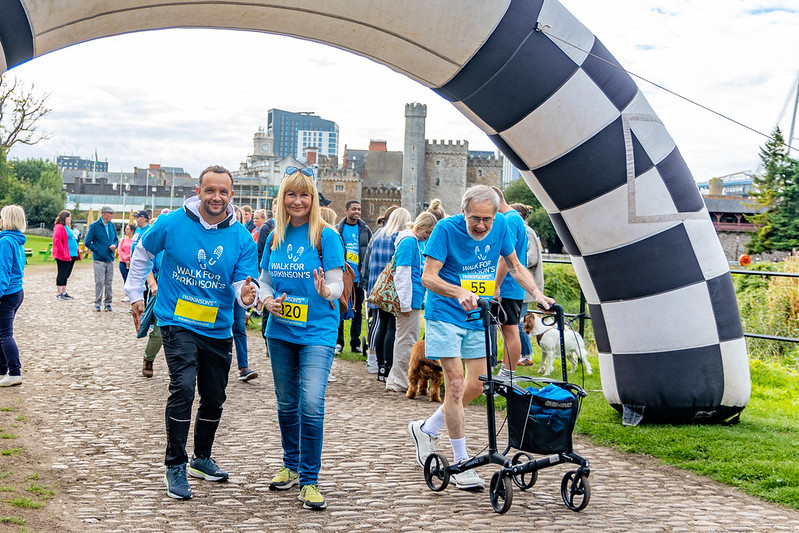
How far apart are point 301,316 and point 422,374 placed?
403 cm

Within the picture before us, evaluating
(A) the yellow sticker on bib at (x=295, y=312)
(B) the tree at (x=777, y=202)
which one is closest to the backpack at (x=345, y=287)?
(A) the yellow sticker on bib at (x=295, y=312)

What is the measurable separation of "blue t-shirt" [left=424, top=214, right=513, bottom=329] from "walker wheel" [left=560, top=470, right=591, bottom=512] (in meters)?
1.23

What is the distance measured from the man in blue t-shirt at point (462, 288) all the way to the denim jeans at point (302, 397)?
86cm

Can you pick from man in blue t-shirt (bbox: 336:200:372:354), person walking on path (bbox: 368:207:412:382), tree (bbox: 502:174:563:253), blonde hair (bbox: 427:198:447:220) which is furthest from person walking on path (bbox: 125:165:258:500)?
tree (bbox: 502:174:563:253)

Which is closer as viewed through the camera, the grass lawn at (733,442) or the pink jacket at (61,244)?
the grass lawn at (733,442)

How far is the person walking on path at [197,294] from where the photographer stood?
17.6ft

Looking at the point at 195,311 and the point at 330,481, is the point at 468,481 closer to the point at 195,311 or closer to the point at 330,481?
the point at 330,481

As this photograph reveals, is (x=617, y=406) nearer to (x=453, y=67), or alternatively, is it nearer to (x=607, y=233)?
(x=607, y=233)

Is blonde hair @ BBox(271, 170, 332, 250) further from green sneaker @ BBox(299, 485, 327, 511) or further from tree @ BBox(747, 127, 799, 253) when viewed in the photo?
tree @ BBox(747, 127, 799, 253)

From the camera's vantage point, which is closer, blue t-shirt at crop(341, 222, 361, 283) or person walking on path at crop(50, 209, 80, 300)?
blue t-shirt at crop(341, 222, 361, 283)

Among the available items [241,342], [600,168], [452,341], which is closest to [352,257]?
[241,342]

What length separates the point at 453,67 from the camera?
22.2 ft

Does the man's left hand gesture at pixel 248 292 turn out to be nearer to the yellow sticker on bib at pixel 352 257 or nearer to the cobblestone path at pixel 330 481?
the cobblestone path at pixel 330 481

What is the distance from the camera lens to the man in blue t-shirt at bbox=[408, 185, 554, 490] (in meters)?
5.64
